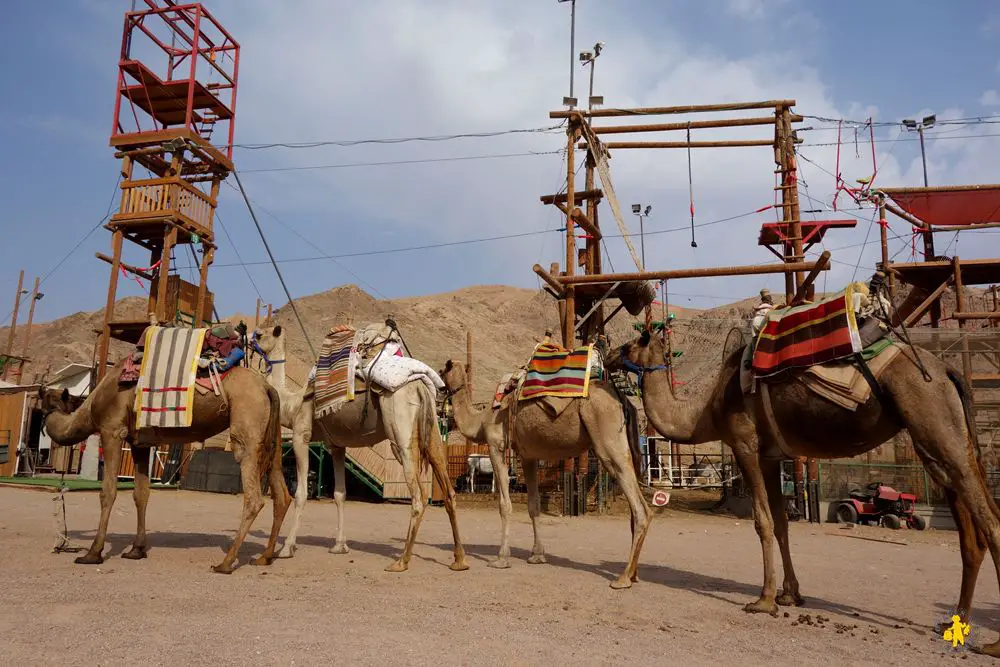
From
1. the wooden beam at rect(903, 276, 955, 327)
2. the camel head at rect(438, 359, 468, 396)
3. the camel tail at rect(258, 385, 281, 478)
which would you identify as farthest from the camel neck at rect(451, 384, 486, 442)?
the wooden beam at rect(903, 276, 955, 327)

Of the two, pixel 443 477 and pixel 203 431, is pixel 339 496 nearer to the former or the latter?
pixel 443 477

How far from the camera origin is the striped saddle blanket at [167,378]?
8.33 meters

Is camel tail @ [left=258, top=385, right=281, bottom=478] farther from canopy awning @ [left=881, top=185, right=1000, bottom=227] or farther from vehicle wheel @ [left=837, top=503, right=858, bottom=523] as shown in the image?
canopy awning @ [left=881, top=185, right=1000, bottom=227]

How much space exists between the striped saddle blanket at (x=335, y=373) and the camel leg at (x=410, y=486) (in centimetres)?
92

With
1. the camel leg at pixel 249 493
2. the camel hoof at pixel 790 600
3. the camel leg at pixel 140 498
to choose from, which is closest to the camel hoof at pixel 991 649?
the camel hoof at pixel 790 600

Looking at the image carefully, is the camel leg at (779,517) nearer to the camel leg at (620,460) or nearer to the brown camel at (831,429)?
the brown camel at (831,429)

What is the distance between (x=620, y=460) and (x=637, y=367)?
121cm

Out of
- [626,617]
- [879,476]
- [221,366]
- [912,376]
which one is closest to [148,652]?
[626,617]

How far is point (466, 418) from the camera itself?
10.3 metres

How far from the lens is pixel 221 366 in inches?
338

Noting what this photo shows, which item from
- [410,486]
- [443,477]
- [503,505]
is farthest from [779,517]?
[410,486]

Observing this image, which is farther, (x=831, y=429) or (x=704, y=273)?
(x=704, y=273)

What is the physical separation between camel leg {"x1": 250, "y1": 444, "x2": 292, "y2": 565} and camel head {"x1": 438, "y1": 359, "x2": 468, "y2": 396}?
8.54ft

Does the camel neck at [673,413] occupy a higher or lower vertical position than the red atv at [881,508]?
higher
